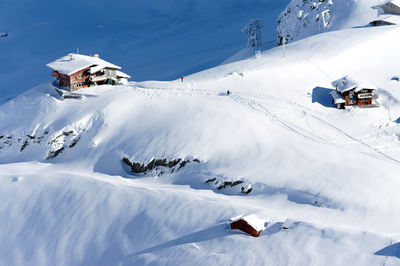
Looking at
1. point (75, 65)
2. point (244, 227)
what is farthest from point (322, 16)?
point (244, 227)

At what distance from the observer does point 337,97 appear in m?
53.0

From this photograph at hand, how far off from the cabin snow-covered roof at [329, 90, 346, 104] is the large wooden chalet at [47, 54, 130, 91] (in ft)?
110

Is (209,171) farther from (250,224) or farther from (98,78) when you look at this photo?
(98,78)

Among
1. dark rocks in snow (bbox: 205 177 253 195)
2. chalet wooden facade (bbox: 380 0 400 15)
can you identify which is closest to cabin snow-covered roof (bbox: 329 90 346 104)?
dark rocks in snow (bbox: 205 177 253 195)

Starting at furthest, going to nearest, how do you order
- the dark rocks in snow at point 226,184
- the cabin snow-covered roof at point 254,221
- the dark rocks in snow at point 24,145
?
the dark rocks in snow at point 24,145 → the dark rocks in snow at point 226,184 → the cabin snow-covered roof at point 254,221

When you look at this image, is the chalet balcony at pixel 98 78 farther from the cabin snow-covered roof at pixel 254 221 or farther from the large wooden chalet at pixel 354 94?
the cabin snow-covered roof at pixel 254 221

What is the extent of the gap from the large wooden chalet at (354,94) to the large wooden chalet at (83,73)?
34.3 meters

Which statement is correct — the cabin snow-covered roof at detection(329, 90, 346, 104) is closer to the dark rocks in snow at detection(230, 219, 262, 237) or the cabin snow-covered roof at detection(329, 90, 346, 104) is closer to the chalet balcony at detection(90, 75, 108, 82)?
the dark rocks in snow at detection(230, 219, 262, 237)

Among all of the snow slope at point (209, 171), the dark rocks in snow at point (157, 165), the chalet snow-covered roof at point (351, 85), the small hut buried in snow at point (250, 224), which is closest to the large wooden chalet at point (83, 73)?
the snow slope at point (209, 171)

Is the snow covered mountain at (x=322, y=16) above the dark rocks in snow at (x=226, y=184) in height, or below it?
above

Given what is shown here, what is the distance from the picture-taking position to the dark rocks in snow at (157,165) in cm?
4388

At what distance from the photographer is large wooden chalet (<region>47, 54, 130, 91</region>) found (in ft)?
198

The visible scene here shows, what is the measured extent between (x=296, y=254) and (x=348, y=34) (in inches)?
2217

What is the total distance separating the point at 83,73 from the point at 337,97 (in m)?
38.6
